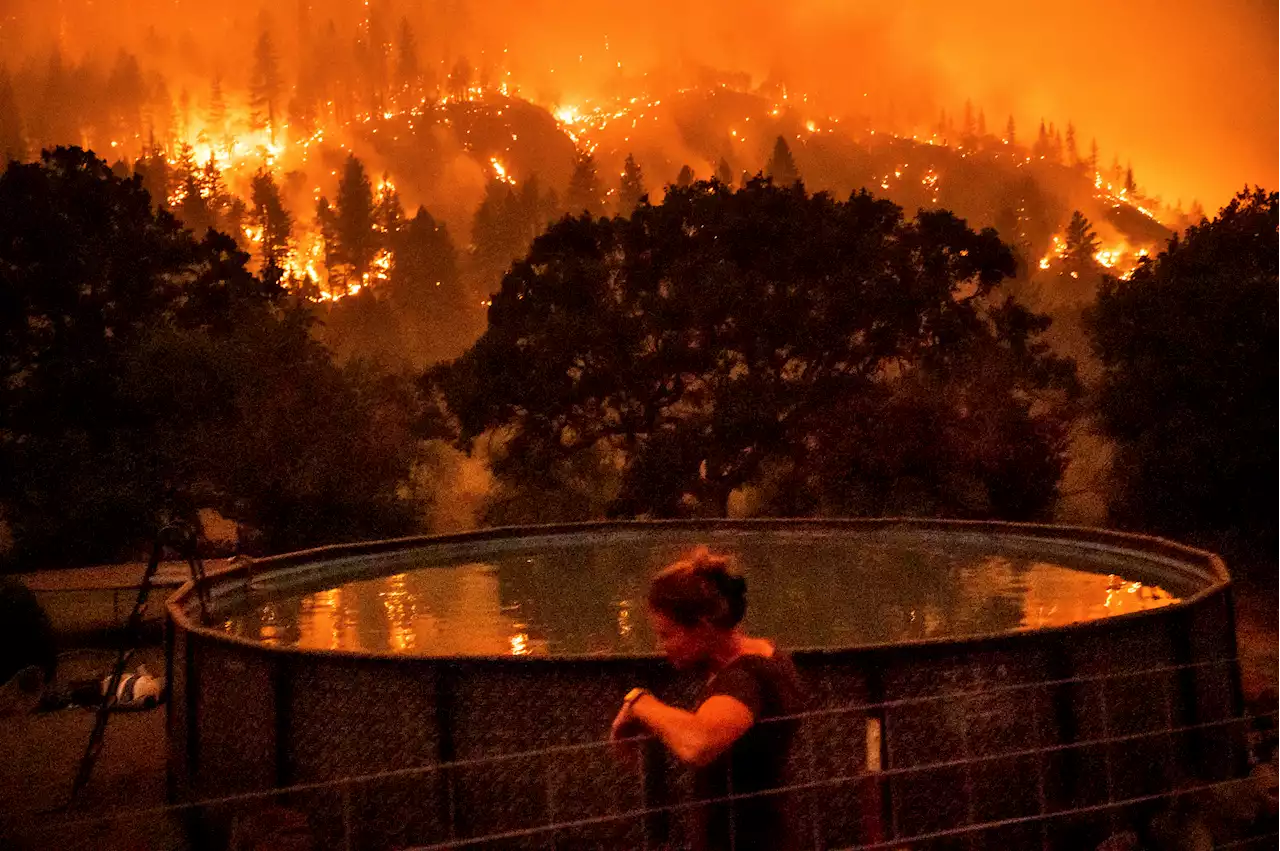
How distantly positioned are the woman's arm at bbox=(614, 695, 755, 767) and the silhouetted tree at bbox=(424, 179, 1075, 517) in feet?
64.5

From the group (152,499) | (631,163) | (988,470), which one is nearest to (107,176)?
(152,499)

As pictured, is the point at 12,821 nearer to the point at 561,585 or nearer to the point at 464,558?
the point at 561,585

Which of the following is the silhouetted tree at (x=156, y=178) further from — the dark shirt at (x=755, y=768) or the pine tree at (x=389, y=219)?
Result: the dark shirt at (x=755, y=768)

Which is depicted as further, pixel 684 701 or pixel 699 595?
pixel 684 701

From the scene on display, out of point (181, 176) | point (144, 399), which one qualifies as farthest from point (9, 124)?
point (144, 399)

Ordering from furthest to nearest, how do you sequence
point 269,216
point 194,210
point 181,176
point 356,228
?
1. point 181,176
2. point 269,216
3. point 356,228
4. point 194,210

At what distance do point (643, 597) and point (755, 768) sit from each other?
998cm

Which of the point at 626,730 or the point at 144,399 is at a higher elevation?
the point at 144,399

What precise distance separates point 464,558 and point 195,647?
8.73 meters

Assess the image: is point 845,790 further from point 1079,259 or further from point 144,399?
point 1079,259

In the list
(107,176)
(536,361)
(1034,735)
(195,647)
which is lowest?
(1034,735)

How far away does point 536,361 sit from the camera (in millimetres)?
24250

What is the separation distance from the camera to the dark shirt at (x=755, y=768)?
3.62 m

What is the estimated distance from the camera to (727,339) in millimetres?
25156
